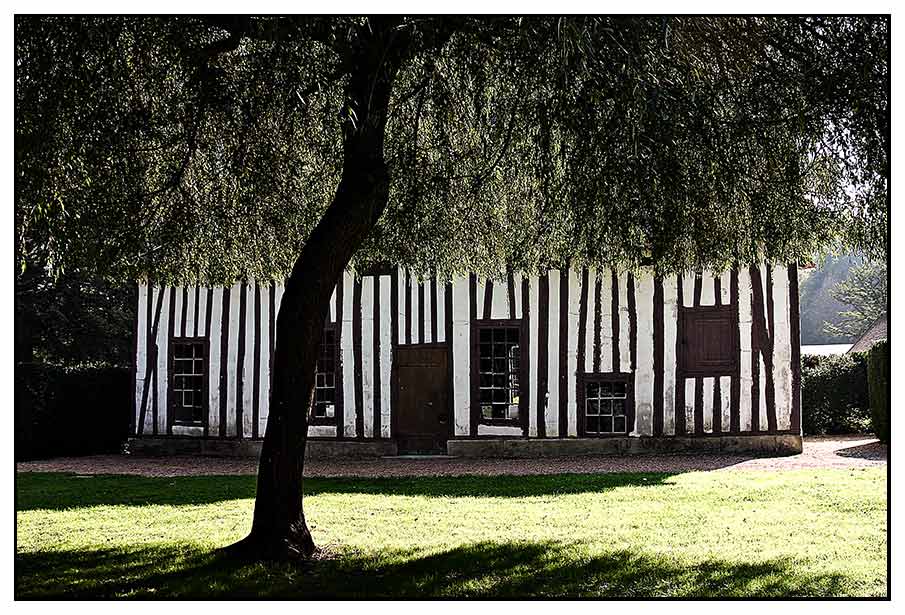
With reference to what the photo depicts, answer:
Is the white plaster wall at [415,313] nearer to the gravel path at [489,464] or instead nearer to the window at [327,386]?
the window at [327,386]

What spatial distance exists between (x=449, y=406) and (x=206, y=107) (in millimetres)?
8887

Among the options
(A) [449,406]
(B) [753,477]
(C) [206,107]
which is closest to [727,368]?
(B) [753,477]

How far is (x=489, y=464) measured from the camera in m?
13.7

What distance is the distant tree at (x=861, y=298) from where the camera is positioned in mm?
35125

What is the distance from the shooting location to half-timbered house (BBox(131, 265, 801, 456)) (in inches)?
561

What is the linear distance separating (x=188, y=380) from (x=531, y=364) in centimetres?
572

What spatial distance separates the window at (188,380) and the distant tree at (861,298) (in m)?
25.8

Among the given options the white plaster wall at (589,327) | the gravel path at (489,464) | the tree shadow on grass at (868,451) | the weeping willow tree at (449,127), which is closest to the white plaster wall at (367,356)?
the gravel path at (489,464)

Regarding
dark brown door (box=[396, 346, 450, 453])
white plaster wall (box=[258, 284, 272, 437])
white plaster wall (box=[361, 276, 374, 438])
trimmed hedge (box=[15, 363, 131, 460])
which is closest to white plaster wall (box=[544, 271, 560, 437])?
dark brown door (box=[396, 346, 450, 453])

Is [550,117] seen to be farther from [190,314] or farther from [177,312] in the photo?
[177,312]

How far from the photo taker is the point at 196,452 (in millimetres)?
15984

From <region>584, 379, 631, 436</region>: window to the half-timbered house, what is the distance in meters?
0.02

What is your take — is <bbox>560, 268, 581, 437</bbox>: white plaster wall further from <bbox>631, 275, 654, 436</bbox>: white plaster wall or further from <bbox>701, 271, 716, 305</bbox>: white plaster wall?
<bbox>701, 271, 716, 305</bbox>: white plaster wall
